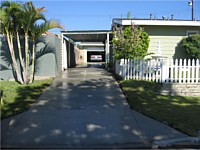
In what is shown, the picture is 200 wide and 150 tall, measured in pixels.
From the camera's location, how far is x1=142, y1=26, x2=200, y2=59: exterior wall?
1769 centimetres

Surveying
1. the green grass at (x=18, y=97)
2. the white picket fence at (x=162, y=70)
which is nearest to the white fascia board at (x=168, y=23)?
the white picket fence at (x=162, y=70)

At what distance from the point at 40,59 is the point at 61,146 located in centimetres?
929

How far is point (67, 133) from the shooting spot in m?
6.54

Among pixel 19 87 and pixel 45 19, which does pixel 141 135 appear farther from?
pixel 45 19

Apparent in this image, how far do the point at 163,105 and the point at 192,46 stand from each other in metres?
8.33

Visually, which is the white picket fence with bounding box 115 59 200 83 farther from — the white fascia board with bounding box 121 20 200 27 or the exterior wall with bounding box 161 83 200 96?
the white fascia board with bounding box 121 20 200 27

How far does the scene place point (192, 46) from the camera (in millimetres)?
16797

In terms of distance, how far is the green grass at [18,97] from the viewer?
27.5 feet

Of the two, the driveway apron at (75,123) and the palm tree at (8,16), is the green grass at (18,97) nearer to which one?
the driveway apron at (75,123)

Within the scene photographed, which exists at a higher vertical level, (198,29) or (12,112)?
(198,29)

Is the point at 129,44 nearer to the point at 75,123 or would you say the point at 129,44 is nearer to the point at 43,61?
the point at 43,61

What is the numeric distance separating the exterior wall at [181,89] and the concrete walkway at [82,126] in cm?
265

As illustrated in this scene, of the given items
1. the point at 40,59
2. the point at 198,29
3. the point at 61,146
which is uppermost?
the point at 198,29

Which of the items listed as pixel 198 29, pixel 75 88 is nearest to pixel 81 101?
pixel 75 88
